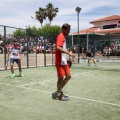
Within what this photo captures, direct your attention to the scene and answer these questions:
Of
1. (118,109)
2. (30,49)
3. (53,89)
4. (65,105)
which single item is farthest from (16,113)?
(30,49)

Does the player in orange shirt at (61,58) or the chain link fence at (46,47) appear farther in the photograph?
the chain link fence at (46,47)

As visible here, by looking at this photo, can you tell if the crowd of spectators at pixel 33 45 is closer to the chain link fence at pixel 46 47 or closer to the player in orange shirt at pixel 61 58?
the chain link fence at pixel 46 47

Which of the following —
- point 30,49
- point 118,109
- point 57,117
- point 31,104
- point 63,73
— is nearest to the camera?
point 57,117

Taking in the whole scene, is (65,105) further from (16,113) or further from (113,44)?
(113,44)

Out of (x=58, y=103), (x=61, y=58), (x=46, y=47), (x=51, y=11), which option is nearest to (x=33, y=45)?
(x=46, y=47)

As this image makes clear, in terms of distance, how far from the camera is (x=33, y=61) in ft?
61.4

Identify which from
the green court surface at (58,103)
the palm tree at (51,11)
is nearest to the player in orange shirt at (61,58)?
the green court surface at (58,103)

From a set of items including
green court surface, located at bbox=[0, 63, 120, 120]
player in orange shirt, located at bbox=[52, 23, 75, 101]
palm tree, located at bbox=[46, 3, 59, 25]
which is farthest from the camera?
palm tree, located at bbox=[46, 3, 59, 25]

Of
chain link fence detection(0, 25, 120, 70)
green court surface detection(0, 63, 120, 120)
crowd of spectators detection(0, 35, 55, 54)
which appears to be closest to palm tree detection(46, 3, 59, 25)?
chain link fence detection(0, 25, 120, 70)

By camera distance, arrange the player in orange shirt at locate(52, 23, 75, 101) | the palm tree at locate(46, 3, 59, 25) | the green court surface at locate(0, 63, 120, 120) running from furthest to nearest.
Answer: the palm tree at locate(46, 3, 59, 25) → the player in orange shirt at locate(52, 23, 75, 101) → the green court surface at locate(0, 63, 120, 120)

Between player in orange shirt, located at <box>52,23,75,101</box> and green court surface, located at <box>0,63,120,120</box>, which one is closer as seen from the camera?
green court surface, located at <box>0,63,120,120</box>

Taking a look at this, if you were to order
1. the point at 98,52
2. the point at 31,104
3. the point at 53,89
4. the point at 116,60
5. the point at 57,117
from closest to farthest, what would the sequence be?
the point at 57,117 < the point at 31,104 < the point at 53,89 < the point at 116,60 < the point at 98,52

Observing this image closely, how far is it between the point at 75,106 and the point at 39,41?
12672 millimetres

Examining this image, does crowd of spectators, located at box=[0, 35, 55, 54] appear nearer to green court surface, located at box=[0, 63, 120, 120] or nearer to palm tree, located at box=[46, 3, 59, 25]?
green court surface, located at box=[0, 63, 120, 120]
